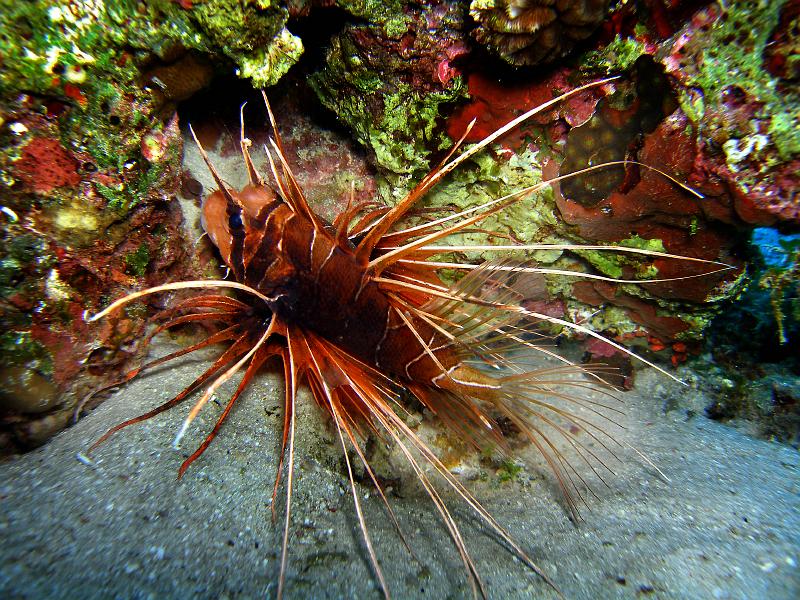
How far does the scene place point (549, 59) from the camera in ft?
6.92

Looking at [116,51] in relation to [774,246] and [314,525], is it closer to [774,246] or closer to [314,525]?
[314,525]

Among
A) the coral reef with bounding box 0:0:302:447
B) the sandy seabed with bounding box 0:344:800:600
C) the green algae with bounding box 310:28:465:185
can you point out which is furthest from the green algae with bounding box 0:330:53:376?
the green algae with bounding box 310:28:465:185

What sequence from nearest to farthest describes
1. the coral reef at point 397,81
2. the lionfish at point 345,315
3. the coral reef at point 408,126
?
the coral reef at point 408,126, the lionfish at point 345,315, the coral reef at point 397,81

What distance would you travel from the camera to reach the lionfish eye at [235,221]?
Result: 2.21m

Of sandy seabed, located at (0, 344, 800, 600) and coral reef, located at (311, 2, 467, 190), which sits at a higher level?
coral reef, located at (311, 2, 467, 190)

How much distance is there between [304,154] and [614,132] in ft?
7.33

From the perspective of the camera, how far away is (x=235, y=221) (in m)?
2.22

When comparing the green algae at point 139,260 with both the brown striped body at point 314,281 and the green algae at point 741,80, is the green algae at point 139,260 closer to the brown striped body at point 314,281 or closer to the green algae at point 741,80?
the brown striped body at point 314,281

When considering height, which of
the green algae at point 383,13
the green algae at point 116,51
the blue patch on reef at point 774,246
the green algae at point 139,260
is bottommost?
the green algae at point 139,260

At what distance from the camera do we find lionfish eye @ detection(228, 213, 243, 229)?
221 centimetres

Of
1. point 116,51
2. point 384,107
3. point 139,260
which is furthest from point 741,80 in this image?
point 139,260

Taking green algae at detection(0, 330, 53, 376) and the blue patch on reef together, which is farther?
the blue patch on reef

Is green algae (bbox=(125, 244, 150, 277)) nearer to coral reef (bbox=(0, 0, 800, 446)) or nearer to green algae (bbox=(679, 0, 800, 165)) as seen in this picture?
coral reef (bbox=(0, 0, 800, 446))

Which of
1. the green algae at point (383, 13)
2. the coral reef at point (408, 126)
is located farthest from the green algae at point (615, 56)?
the green algae at point (383, 13)
